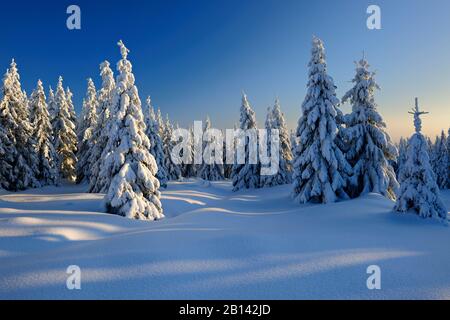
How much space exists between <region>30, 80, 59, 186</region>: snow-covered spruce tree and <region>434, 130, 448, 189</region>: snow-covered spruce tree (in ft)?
231

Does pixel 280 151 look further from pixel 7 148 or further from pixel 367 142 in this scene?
pixel 7 148

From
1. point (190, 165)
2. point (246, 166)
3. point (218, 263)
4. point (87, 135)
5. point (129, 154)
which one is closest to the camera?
point (218, 263)

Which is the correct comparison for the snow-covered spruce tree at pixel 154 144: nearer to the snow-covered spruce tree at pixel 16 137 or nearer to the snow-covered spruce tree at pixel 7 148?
the snow-covered spruce tree at pixel 16 137

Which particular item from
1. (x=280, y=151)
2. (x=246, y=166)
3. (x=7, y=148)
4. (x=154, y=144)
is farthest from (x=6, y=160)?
(x=280, y=151)

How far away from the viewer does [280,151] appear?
133 ft

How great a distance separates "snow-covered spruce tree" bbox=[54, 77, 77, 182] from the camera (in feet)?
130

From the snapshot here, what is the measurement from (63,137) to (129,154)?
99.2 ft

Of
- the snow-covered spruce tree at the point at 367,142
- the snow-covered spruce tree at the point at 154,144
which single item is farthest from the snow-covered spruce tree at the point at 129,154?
the snow-covered spruce tree at the point at 154,144

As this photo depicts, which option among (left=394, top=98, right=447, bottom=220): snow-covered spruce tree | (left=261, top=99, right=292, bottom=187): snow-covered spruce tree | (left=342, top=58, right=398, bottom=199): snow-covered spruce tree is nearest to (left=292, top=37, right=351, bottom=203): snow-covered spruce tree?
(left=342, top=58, right=398, bottom=199): snow-covered spruce tree

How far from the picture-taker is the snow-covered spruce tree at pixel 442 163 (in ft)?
181

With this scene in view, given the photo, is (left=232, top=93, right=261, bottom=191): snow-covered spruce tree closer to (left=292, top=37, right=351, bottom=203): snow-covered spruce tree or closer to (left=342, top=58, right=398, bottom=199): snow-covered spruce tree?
(left=292, top=37, right=351, bottom=203): snow-covered spruce tree

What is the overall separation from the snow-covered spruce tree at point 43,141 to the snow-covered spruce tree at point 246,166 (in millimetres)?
24917
